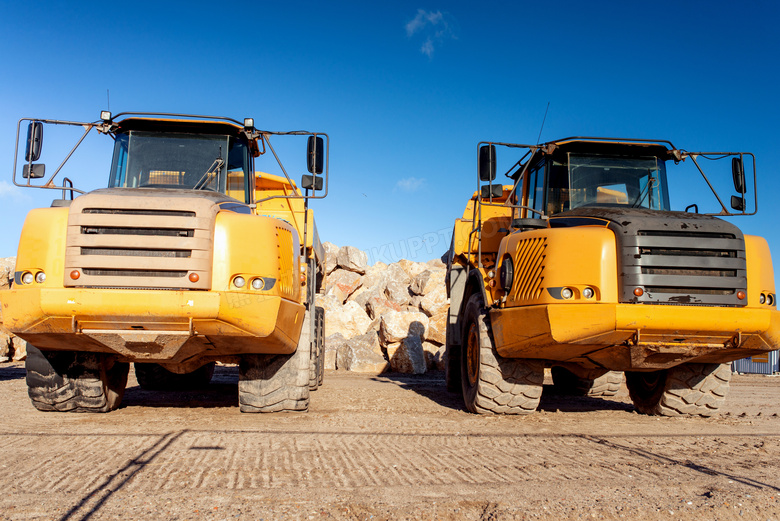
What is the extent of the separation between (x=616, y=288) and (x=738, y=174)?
7.84 feet

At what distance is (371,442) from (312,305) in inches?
103

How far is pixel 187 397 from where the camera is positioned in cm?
780

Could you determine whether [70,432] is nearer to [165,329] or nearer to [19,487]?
[165,329]

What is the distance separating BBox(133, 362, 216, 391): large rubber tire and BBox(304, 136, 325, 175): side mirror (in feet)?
13.8

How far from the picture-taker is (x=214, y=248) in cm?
483

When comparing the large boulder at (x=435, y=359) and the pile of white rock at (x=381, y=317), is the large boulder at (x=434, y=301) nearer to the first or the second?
the pile of white rock at (x=381, y=317)

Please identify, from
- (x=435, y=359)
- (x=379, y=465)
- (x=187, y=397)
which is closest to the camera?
(x=379, y=465)

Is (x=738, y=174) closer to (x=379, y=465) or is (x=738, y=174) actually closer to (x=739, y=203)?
(x=739, y=203)

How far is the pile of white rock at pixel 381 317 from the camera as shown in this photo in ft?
41.4

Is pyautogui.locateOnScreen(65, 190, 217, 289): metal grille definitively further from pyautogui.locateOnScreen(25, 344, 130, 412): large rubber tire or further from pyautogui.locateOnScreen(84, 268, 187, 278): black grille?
pyautogui.locateOnScreen(25, 344, 130, 412): large rubber tire

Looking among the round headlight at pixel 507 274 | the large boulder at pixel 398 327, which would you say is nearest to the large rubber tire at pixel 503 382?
the round headlight at pixel 507 274

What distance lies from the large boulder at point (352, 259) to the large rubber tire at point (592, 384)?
12745mm

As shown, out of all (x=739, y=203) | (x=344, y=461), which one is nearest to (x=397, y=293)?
(x=739, y=203)

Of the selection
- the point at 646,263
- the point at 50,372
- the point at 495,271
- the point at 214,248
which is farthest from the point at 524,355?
the point at 50,372
